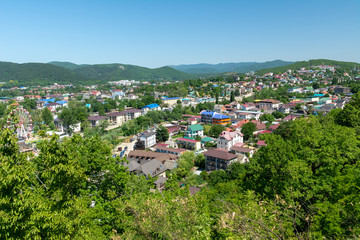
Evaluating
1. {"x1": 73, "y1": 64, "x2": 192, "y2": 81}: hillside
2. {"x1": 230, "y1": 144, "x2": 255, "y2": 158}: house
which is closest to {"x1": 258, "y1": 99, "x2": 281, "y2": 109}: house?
{"x1": 230, "y1": 144, "x2": 255, "y2": 158}: house

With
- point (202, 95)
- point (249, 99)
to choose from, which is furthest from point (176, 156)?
point (202, 95)

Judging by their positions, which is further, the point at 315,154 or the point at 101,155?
the point at 315,154

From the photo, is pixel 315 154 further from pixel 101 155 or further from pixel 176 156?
pixel 176 156

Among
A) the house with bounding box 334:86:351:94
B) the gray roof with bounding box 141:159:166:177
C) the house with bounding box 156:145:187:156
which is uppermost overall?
the house with bounding box 334:86:351:94

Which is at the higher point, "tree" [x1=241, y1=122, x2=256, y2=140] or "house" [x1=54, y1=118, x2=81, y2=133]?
"tree" [x1=241, y1=122, x2=256, y2=140]

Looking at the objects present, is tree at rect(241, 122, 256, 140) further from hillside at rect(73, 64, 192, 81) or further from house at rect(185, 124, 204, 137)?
hillside at rect(73, 64, 192, 81)

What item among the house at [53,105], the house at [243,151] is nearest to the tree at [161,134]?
the house at [243,151]
